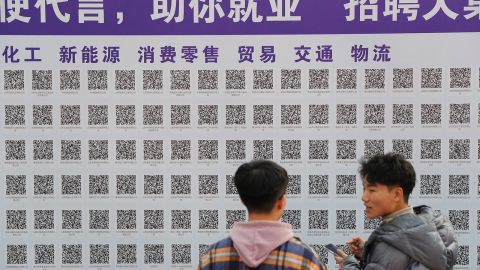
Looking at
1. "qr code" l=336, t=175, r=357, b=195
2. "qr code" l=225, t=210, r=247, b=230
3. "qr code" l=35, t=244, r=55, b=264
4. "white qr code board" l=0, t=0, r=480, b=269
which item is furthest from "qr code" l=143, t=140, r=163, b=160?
"qr code" l=336, t=175, r=357, b=195

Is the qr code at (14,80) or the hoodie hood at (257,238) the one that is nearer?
the hoodie hood at (257,238)

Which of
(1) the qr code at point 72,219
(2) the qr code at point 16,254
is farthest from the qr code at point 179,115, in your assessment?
(2) the qr code at point 16,254

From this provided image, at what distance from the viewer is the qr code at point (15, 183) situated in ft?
8.70

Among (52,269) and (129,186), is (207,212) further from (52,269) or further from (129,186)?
(52,269)

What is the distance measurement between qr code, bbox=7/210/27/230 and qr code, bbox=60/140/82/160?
0.32m

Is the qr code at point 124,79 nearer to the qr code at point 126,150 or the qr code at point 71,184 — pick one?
the qr code at point 126,150

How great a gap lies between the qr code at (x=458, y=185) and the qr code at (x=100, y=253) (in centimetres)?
158

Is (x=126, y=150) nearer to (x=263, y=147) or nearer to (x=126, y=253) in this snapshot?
(x=126, y=253)

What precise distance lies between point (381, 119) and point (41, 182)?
1570mm

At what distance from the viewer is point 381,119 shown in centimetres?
259

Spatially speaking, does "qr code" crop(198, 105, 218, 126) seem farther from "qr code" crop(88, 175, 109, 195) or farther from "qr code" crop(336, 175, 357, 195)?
"qr code" crop(336, 175, 357, 195)

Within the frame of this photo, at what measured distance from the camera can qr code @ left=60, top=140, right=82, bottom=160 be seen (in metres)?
2.64

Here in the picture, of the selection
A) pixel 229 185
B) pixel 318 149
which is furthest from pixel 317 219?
pixel 229 185

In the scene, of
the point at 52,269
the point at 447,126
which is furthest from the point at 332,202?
the point at 52,269
